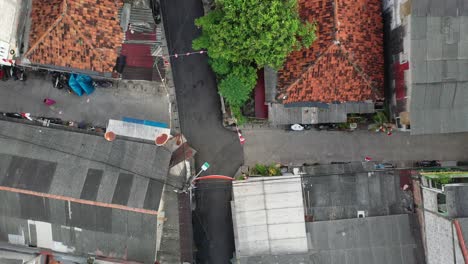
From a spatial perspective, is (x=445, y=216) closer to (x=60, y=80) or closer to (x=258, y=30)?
(x=258, y=30)

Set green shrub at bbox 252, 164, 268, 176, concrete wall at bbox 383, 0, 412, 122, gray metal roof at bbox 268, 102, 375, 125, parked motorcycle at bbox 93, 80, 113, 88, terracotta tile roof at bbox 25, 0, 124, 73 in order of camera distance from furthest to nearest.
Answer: parked motorcycle at bbox 93, 80, 113, 88 < green shrub at bbox 252, 164, 268, 176 < gray metal roof at bbox 268, 102, 375, 125 < terracotta tile roof at bbox 25, 0, 124, 73 < concrete wall at bbox 383, 0, 412, 122

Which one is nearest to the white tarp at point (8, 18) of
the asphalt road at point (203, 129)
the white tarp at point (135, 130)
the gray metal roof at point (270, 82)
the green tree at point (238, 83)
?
the white tarp at point (135, 130)

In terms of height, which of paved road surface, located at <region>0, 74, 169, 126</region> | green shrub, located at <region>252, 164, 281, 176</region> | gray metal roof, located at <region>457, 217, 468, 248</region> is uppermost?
paved road surface, located at <region>0, 74, 169, 126</region>

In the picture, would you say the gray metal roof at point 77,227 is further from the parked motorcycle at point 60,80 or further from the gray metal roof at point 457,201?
the gray metal roof at point 457,201

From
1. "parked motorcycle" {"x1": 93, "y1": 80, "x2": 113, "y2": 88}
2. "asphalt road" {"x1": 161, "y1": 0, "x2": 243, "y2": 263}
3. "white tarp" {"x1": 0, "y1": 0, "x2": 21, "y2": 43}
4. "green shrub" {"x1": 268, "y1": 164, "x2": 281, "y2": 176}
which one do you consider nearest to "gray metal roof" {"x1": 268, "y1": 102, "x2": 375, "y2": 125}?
"green shrub" {"x1": 268, "y1": 164, "x2": 281, "y2": 176}

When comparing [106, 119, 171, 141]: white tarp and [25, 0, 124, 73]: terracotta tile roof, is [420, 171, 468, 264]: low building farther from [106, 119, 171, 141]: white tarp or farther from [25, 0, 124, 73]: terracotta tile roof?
[25, 0, 124, 73]: terracotta tile roof

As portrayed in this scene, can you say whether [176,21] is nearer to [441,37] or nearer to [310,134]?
[310,134]
